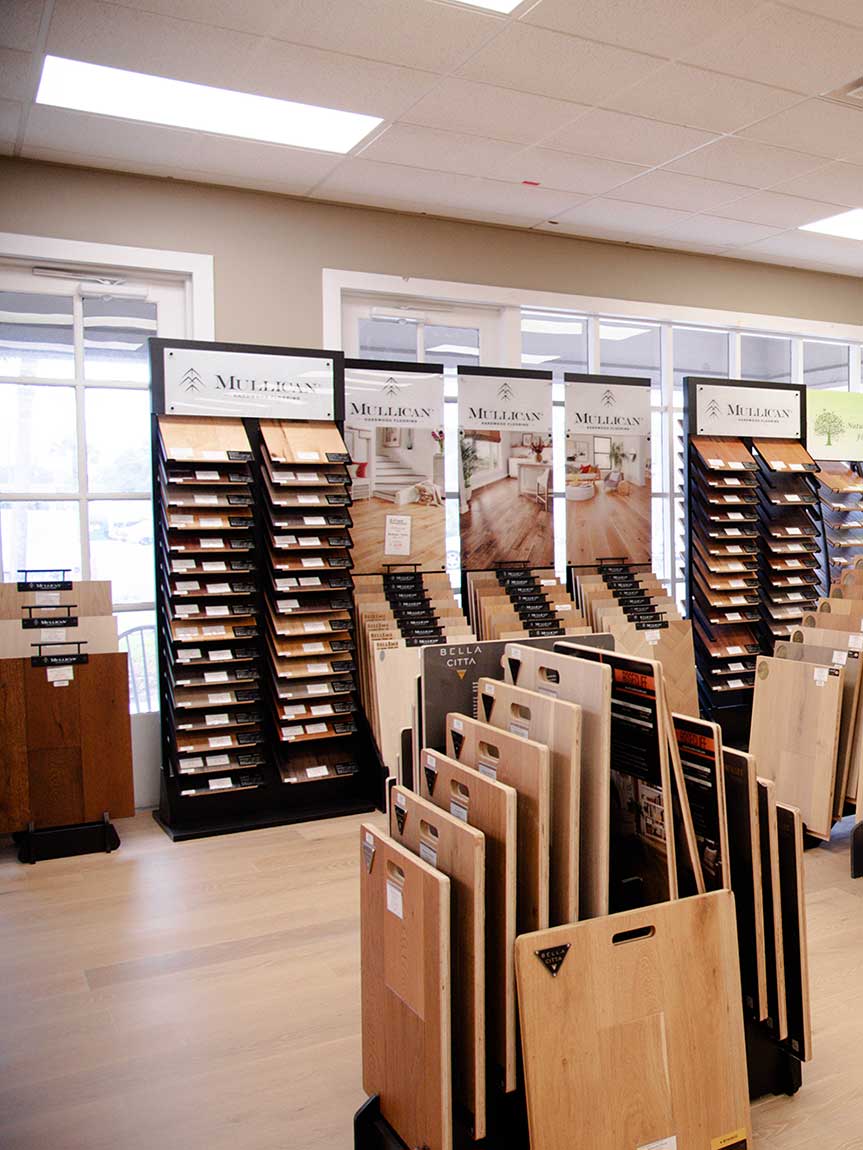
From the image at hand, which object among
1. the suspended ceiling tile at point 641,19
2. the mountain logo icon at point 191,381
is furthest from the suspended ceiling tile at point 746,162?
the mountain logo icon at point 191,381

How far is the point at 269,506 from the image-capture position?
468 centimetres

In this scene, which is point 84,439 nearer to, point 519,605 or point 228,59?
point 228,59

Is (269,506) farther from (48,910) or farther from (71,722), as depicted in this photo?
(48,910)

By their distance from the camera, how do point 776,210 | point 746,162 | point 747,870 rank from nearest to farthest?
point 747,870 → point 746,162 → point 776,210

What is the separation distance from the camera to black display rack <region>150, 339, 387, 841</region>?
451 cm

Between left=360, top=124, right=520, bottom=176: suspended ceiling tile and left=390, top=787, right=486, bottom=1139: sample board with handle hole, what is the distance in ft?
11.0

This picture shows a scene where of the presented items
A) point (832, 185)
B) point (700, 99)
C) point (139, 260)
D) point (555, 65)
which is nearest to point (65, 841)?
point (139, 260)

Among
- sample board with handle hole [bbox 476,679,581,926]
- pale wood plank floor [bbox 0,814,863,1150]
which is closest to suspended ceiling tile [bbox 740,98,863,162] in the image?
pale wood plank floor [bbox 0,814,863,1150]

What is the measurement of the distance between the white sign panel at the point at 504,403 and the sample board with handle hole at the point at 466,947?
Answer: 3583 mm

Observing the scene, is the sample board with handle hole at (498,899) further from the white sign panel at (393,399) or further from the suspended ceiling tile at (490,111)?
the white sign panel at (393,399)

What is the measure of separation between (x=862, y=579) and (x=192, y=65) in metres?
4.16

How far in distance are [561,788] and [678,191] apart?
4.20 m

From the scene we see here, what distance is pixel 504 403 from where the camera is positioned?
5.49m

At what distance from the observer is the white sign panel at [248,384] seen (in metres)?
4.62
